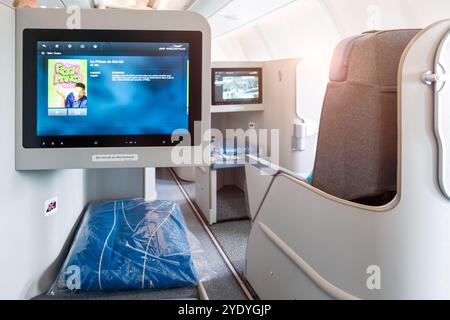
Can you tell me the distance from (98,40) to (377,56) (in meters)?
1.11

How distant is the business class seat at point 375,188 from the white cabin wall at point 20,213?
122 centimetres

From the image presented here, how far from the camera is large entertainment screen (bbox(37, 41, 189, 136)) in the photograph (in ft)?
4.94

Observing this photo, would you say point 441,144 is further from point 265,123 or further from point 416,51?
point 265,123

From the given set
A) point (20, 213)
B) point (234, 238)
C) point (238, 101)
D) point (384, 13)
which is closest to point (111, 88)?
point (20, 213)

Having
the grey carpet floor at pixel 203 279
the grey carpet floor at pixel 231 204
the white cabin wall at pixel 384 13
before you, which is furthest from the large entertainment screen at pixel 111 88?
the grey carpet floor at pixel 231 204

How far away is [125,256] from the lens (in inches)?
83.0

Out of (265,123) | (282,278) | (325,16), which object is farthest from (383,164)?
(325,16)

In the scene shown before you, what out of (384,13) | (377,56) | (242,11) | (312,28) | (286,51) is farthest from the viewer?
(286,51)

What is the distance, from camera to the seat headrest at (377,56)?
152cm

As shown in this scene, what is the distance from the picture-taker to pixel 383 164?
1595mm

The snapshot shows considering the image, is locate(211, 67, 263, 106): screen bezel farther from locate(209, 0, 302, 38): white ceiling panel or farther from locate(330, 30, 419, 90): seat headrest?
locate(330, 30, 419, 90): seat headrest

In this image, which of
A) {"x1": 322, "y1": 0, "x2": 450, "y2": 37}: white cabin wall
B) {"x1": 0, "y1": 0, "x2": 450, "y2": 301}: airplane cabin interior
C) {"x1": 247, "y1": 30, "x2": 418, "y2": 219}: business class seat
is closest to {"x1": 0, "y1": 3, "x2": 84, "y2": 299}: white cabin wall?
{"x1": 0, "y1": 0, "x2": 450, "y2": 301}: airplane cabin interior

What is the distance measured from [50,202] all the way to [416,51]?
1.72m

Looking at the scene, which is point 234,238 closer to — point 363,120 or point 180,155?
point 180,155
